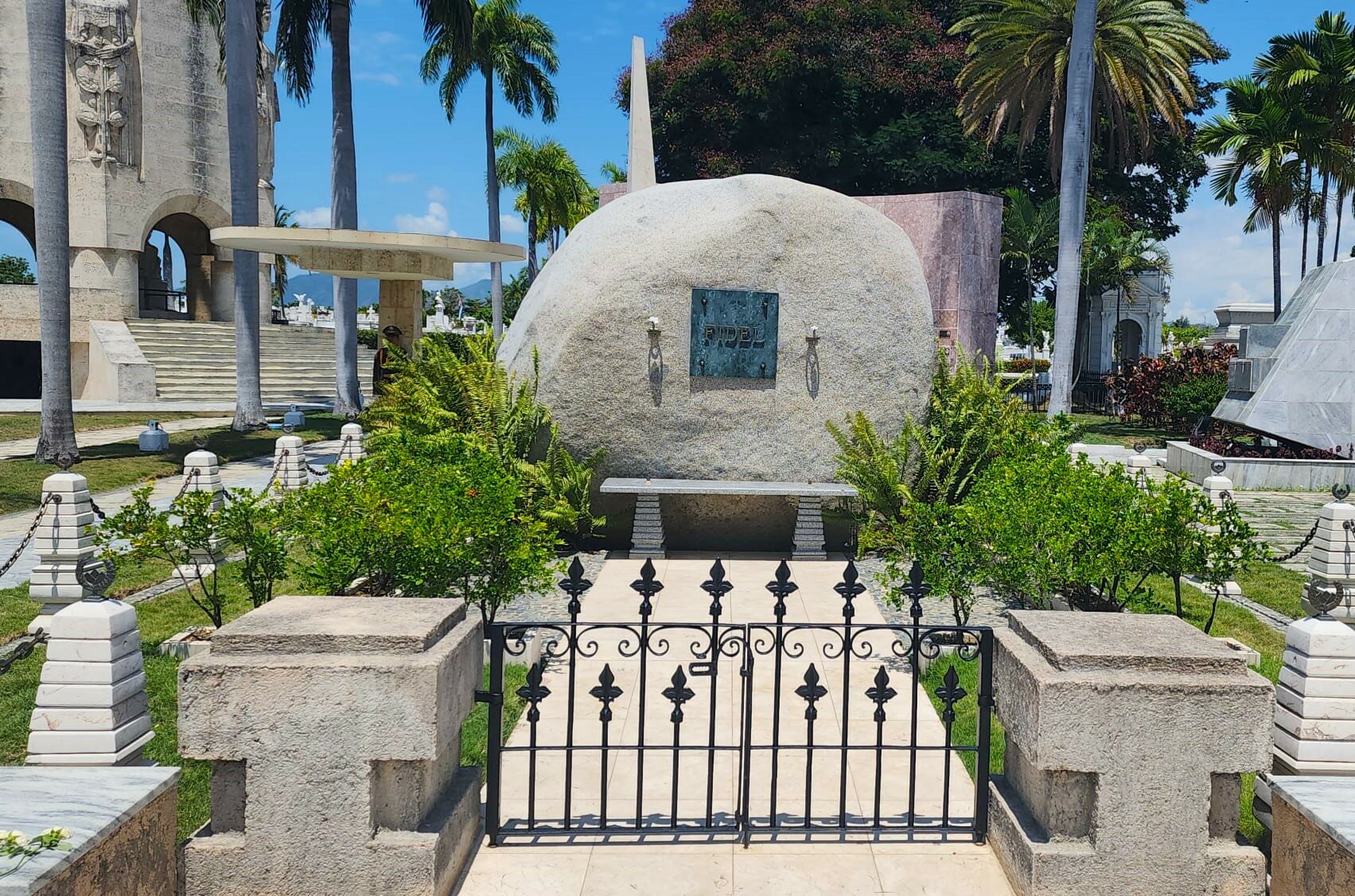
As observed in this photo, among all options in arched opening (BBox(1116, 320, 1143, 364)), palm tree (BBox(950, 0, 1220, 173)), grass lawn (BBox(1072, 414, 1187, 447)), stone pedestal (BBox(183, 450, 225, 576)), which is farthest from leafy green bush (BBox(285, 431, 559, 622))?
arched opening (BBox(1116, 320, 1143, 364))

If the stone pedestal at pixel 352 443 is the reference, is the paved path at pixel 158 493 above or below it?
below

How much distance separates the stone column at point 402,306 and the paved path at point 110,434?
425 cm

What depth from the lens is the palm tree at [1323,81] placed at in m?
25.5

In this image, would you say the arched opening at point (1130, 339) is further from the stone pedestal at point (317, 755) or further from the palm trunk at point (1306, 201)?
the stone pedestal at point (317, 755)

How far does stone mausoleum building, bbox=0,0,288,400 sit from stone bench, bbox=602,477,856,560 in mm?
20883

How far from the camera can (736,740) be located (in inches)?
211

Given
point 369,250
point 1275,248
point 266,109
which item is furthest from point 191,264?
point 1275,248

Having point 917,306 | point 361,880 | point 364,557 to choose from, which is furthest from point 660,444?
point 361,880

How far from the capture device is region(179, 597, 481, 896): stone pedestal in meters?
3.51

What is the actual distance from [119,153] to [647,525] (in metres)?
25.4

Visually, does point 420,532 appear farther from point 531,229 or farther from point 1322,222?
point 531,229

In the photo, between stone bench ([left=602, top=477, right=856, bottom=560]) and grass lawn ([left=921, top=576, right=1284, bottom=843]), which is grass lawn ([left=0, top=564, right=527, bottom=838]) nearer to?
grass lawn ([left=921, top=576, right=1284, bottom=843])

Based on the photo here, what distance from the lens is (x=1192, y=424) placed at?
2309 cm

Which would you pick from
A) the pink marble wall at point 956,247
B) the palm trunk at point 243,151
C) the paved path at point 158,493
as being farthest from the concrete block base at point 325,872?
the palm trunk at point 243,151
